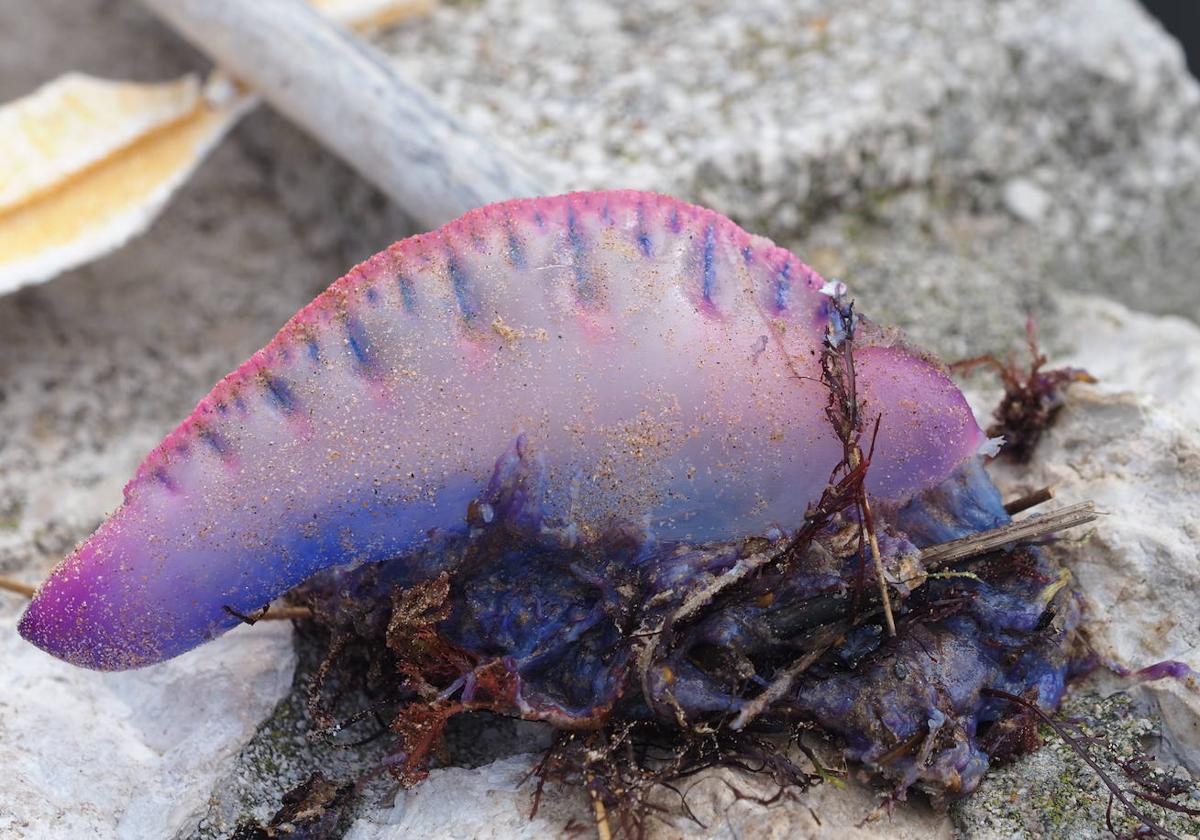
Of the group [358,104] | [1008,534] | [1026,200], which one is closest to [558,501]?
[1008,534]

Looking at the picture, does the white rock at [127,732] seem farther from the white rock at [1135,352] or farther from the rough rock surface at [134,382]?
the white rock at [1135,352]

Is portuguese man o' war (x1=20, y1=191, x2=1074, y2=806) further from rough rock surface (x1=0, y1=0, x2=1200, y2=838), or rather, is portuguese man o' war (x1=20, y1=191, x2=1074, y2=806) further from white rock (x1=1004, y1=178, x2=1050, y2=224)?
white rock (x1=1004, y1=178, x2=1050, y2=224)

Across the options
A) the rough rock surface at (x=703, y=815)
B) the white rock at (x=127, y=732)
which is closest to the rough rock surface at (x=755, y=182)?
the white rock at (x=127, y=732)

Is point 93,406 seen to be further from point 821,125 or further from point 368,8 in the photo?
point 821,125

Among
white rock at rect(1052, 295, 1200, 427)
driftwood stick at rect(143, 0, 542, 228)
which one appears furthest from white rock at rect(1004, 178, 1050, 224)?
driftwood stick at rect(143, 0, 542, 228)

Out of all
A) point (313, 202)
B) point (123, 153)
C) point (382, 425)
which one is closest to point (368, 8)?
point (313, 202)

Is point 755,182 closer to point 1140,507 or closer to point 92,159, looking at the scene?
point 1140,507
